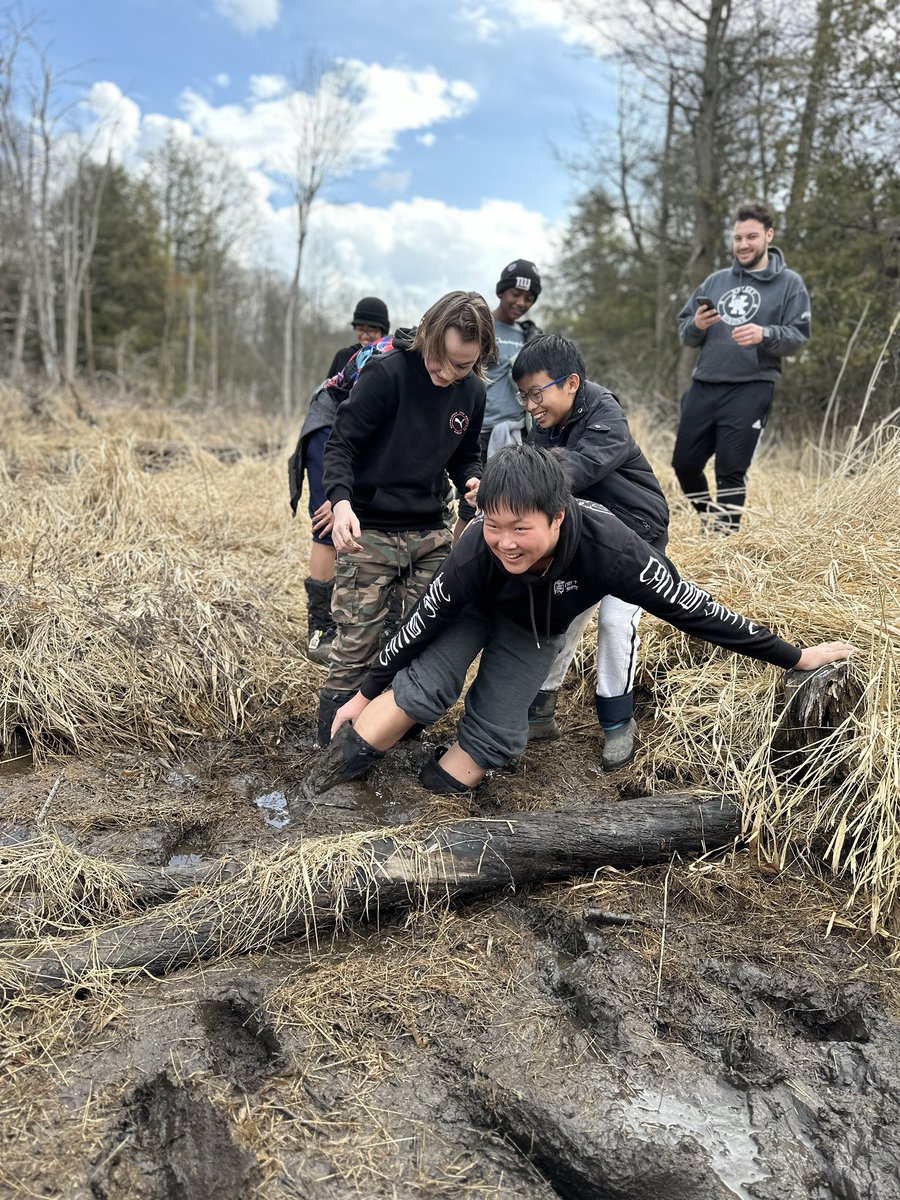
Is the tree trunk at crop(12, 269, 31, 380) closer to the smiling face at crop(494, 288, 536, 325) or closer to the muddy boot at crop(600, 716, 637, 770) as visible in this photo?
the smiling face at crop(494, 288, 536, 325)

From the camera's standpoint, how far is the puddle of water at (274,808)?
9.67ft

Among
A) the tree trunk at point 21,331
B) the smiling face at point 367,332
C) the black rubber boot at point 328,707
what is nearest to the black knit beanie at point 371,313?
the smiling face at point 367,332

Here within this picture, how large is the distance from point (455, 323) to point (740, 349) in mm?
2233

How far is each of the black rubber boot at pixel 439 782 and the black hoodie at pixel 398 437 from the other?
95 centimetres

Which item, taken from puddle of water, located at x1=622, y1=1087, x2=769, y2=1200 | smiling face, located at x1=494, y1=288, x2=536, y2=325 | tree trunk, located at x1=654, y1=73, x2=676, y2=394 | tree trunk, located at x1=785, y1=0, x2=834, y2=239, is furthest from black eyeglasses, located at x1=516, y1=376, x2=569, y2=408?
tree trunk, located at x1=654, y1=73, x2=676, y2=394

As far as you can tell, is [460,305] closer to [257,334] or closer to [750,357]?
[750,357]

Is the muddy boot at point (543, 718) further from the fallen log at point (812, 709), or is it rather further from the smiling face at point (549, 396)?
the smiling face at point (549, 396)

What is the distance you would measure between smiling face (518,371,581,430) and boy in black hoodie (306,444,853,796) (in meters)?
0.45

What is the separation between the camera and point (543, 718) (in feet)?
11.1

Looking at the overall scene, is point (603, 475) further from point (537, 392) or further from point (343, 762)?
point (343, 762)

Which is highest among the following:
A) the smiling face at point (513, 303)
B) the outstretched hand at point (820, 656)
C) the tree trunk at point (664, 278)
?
the tree trunk at point (664, 278)

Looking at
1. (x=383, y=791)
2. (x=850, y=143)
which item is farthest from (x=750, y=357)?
(x=850, y=143)

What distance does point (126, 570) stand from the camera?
4363 millimetres

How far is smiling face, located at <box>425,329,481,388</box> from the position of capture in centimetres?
281
